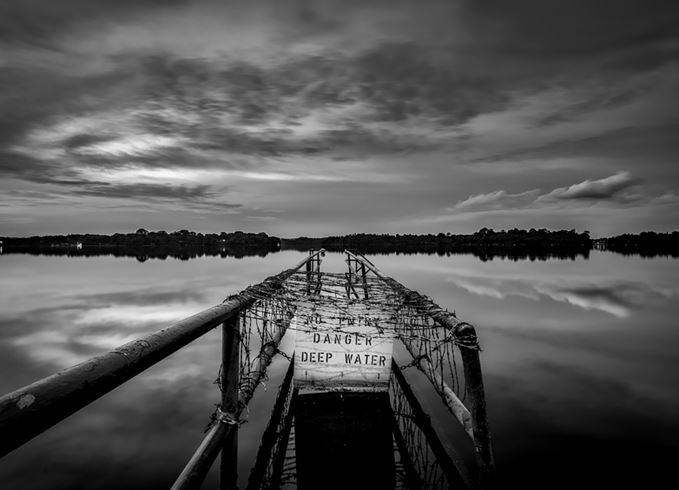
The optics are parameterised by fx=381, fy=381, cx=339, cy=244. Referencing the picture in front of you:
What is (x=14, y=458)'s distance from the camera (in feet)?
24.2

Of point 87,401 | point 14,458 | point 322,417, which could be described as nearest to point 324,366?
point 322,417

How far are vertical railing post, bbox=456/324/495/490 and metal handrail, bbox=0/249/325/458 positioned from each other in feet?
8.58

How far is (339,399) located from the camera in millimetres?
6895

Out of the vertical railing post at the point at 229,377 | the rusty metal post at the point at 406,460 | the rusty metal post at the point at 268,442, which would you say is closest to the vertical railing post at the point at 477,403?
the rusty metal post at the point at 406,460

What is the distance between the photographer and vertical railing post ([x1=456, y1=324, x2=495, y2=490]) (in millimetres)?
3680

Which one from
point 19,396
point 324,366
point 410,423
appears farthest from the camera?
point 410,423

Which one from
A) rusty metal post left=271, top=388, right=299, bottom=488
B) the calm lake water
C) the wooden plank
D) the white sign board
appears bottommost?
the calm lake water

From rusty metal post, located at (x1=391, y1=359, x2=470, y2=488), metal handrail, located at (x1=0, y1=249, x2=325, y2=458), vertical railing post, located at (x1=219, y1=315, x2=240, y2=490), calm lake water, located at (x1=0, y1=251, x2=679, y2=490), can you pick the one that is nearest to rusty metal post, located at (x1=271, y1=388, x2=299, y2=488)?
calm lake water, located at (x1=0, y1=251, x2=679, y2=490)

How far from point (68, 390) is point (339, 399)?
5813mm

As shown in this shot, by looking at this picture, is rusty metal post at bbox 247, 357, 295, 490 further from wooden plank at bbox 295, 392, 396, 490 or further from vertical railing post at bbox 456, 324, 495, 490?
vertical railing post at bbox 456, 324, 495, 490

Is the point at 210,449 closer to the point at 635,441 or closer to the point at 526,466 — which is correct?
the point at 526,466

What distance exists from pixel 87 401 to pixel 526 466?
7.40m

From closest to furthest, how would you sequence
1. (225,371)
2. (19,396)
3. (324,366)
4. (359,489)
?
1. (19,396)
2. (225,371)
3. (359,489)
4. (324,366)

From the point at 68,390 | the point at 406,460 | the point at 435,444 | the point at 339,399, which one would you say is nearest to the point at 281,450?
the point at 339,399
